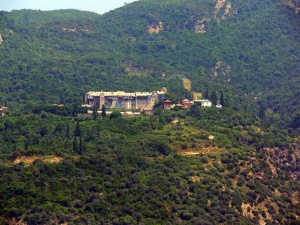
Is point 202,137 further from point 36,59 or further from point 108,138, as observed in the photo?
point 36,59

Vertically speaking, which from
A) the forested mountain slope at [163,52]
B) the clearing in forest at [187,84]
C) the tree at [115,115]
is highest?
the forested mountain slope at [163,52]

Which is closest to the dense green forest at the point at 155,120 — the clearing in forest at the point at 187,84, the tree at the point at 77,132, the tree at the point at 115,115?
the tree at the point at 77,132

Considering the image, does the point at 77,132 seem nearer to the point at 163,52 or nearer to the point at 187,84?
the point at 187,84

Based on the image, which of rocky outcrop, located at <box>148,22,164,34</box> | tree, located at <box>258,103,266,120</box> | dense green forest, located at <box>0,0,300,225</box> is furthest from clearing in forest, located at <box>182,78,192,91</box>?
rocky outcrop, located at <box>148,22,164,34</box>

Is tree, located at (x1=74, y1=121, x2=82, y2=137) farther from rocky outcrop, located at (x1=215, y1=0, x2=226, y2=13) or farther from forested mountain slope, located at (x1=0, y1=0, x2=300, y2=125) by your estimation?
rocky outcrop, located at (x1=215, y1=0, x2=226, y2=13)

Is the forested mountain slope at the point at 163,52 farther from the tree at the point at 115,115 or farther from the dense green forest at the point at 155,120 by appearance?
the tree at the point at 115,115

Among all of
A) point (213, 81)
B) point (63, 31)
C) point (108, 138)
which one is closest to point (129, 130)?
point (108, 138)

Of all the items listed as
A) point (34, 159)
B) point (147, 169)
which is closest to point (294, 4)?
point (147, 169)
